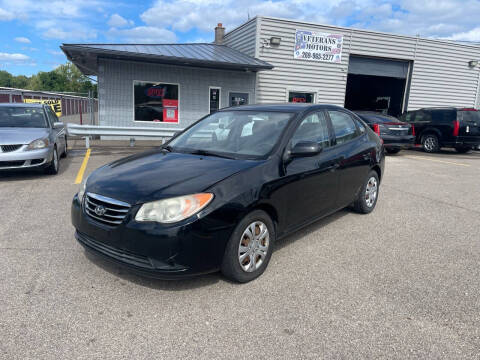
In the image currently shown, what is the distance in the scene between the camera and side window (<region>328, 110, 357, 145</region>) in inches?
178

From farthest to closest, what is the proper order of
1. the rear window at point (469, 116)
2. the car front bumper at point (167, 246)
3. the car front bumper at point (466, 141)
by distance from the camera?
the car front bumper at point (466, 141) < the rear window at point (469, 116) < the car front bumper at point (167, 246)

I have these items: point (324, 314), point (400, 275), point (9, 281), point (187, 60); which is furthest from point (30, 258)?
point (187, 60)

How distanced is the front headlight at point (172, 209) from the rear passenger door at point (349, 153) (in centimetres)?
219

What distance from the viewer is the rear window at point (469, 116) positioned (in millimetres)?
12951

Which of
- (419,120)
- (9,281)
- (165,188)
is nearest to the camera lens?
(165,188)

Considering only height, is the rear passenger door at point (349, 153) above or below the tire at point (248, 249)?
above

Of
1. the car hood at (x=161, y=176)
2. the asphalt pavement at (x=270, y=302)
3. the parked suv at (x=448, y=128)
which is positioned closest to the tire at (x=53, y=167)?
the asphalt pavement at (x=270, y=302)

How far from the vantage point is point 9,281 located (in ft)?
10.4

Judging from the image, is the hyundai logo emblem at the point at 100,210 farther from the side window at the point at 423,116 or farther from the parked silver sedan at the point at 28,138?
the side window at the point at 423,116

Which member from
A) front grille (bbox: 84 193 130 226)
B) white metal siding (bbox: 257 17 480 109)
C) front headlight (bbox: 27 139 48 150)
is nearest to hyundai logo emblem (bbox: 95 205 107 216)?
front grille (bbox: 84 193 130 226)

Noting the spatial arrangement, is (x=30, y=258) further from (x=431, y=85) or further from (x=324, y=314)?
(x=431, y=85)

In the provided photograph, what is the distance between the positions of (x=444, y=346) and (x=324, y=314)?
2.72 ft

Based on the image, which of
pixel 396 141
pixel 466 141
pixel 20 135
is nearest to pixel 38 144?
pixel 20 135

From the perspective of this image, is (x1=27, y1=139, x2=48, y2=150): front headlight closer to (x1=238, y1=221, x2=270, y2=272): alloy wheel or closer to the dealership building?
the dealership building
